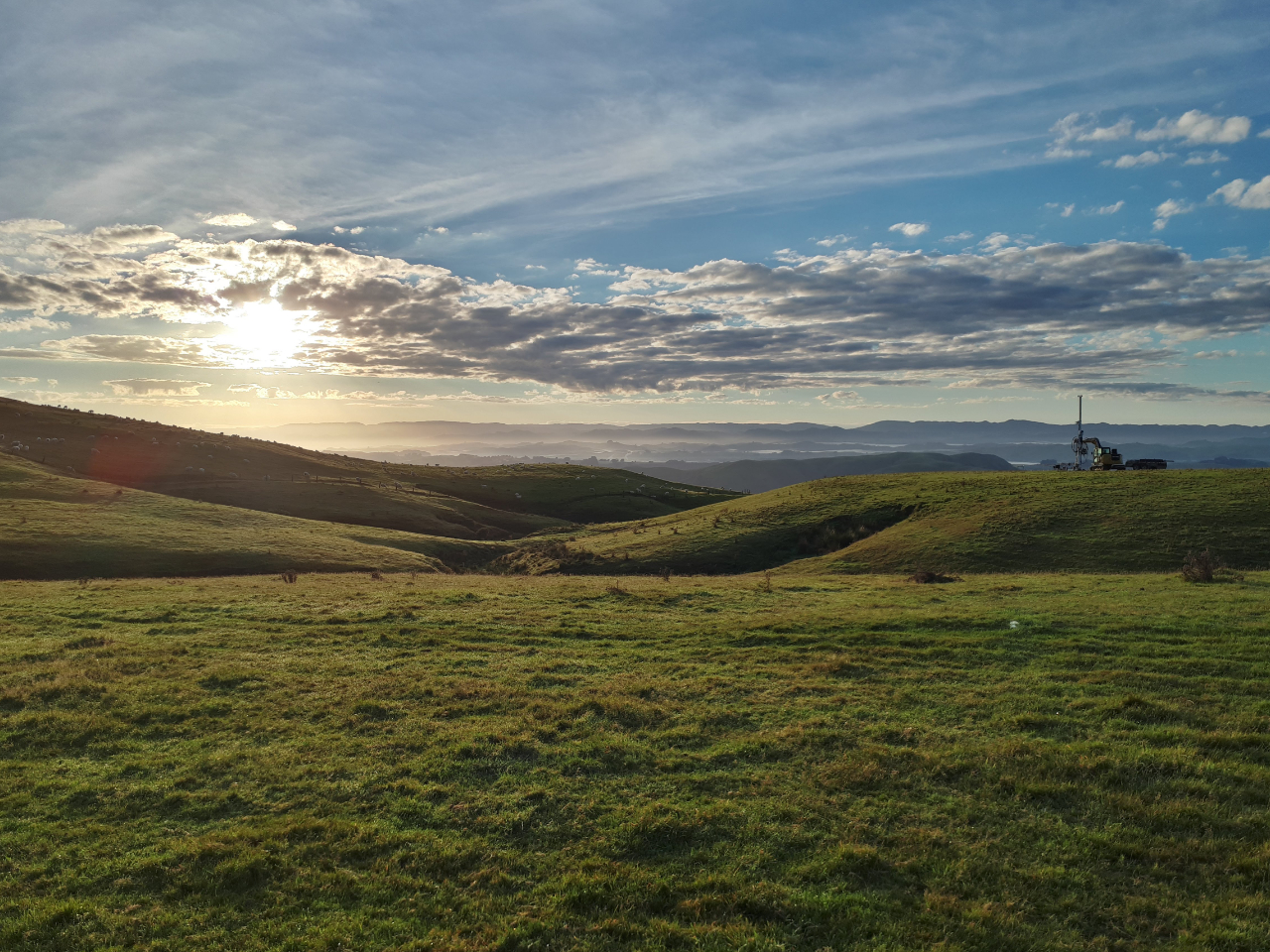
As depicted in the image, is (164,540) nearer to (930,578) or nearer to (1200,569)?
(930,578)

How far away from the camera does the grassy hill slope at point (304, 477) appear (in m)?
92.5

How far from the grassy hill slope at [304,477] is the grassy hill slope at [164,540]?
54.4 ft

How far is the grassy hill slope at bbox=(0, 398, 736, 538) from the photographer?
303 ft

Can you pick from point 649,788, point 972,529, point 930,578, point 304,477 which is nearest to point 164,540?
point 649,788

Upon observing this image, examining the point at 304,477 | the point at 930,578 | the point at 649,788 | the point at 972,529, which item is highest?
the point at 972,529

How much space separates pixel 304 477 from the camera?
4478 inches

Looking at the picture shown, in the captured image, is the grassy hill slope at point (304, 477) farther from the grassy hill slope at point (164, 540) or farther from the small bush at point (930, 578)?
the small bush at point (930, 578)

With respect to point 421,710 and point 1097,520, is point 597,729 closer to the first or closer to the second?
point 421,710

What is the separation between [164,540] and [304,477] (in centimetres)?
6348

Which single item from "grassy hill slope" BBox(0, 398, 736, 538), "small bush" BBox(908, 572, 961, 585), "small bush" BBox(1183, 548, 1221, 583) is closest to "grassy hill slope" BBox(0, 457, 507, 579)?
"grassy hill slope" BBox(0, 398, 736, 538)

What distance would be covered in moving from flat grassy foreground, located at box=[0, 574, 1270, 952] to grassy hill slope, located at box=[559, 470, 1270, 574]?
20069mm

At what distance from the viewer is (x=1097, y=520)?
153 ft

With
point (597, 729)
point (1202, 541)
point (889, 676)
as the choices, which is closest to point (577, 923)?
point (597, 729)

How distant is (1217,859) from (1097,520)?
1742 inches
